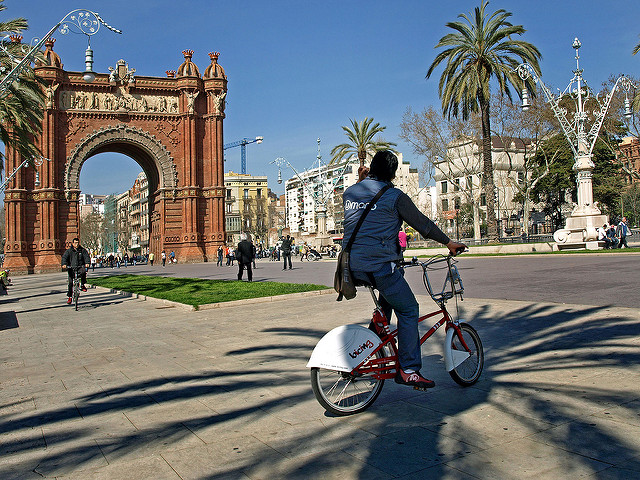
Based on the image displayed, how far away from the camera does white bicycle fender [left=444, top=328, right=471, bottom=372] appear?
4.33m

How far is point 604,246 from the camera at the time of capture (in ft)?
88.2

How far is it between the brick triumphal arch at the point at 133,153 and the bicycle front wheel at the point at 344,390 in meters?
45.3

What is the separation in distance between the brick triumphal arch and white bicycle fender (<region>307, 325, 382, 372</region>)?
45.3 metres

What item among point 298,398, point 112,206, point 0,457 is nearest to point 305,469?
point 298,398

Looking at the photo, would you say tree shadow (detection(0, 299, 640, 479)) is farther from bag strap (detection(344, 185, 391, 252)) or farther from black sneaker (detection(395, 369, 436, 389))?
bag strap (detection(344, 185, 391, 252))

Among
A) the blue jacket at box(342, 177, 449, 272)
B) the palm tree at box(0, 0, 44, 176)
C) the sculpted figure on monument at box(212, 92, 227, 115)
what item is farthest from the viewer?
the sculpted figure on monument at box(212, 92, 227, 115)

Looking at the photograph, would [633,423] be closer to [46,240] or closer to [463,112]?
[463,112]

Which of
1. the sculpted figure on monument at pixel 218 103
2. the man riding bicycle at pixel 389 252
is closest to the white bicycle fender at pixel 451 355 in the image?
the man riding bicycle at pixel 389 252

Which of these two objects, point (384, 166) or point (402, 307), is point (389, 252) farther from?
point (384, 166)

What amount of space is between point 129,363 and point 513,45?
2948 cm

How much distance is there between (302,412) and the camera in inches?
161

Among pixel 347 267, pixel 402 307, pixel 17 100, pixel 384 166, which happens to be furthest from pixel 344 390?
pixel 17 100

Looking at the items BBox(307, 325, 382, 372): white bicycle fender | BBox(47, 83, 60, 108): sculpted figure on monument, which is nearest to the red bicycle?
BBox(307, 325, 382, 372): white bicycle fender

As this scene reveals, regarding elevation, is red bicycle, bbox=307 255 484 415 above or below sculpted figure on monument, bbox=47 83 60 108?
below
